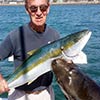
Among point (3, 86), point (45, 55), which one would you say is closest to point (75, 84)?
point (45, 55)

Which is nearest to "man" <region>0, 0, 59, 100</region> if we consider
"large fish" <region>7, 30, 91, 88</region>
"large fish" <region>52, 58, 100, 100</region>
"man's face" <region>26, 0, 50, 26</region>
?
"man's face" <region>26, 0, 50, 26</region>

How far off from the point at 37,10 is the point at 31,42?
1.22ft

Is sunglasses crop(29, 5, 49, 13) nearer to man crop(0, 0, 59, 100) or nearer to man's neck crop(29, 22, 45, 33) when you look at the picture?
man crop(0, 0, 59, 100)

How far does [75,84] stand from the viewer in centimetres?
338

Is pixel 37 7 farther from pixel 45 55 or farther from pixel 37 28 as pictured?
pixel 45 55

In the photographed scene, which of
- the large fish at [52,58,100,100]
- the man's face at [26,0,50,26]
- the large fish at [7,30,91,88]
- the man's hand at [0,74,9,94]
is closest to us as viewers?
the large fish at [52,58,100,100]

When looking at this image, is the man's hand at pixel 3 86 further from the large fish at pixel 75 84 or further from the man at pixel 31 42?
the large fish at pixel 75 84

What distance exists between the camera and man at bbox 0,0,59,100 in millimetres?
4207

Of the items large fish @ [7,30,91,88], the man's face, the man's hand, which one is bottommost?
the man's hand

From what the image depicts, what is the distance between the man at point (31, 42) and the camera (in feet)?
13.8

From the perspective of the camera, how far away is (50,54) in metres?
3.96

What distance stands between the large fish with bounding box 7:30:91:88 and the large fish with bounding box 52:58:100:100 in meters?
0.40

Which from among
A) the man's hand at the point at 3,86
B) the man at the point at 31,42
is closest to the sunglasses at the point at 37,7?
the man at the point at 31,42

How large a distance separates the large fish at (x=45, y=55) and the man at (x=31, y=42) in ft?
0.53
